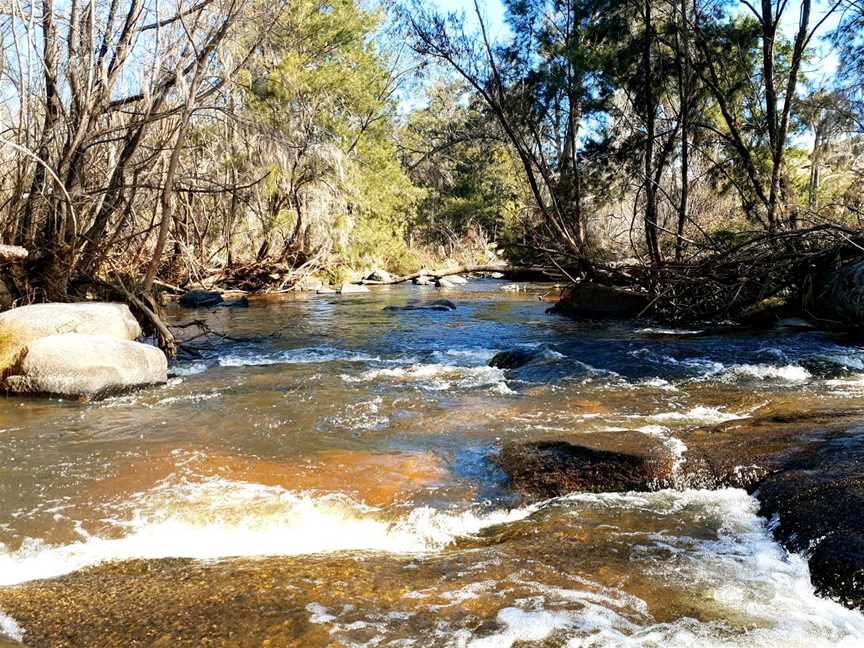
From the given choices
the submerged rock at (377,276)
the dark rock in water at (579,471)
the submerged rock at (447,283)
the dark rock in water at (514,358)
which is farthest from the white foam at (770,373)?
the submerged rock at (377,276)

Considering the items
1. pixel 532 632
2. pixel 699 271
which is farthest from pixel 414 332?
pixel 532 632

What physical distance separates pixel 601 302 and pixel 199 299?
33.7 feet

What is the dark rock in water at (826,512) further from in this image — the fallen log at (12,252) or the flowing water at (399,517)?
the fallen log at (12,252)

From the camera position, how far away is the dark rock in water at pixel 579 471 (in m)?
4.38

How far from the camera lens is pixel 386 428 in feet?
20.0

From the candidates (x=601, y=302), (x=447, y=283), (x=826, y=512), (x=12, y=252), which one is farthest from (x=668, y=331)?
(x=447, y=283)

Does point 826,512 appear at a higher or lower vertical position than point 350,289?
lower

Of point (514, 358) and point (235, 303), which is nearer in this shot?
point (514, 358)

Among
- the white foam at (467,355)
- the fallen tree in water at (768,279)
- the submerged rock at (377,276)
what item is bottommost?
the white foam at (467,355)

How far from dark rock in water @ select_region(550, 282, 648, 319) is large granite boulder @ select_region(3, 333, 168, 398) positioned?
8.72 meters

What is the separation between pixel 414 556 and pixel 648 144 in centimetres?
1248

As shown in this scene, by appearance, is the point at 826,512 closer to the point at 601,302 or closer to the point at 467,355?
the point at 467,355

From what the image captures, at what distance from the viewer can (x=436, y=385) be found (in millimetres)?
7938

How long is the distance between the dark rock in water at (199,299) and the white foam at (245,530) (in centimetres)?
1356
